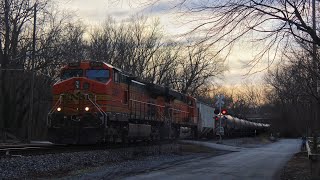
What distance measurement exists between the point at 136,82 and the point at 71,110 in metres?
5.46

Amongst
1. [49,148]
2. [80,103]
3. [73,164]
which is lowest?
[73,164]

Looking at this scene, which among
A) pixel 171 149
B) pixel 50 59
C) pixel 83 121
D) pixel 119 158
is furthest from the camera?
pixel 50 59

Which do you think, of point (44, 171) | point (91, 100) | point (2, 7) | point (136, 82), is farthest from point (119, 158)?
point (2, 7)

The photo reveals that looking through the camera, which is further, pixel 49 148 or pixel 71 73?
pixel 71 73

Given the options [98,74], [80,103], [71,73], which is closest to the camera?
[80,103]

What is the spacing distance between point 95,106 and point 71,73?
2565mm

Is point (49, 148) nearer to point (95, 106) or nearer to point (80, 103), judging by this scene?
point (80, 103)

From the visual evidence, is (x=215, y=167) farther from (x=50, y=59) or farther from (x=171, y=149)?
(x=50, y=59)

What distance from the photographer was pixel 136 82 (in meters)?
25.7

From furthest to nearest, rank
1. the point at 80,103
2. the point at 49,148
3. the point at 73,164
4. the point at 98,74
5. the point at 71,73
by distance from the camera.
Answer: the point at 71,73 → the point at 98,74 → the point at 80,103 → the point at 49,148 → the point at 73,164

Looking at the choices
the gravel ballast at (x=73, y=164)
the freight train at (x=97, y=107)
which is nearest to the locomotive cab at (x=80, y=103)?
the freight train at (x=97, y=107)

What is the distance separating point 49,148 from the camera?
20.1m

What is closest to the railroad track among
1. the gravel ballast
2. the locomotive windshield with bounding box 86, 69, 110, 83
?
the gravel ballast

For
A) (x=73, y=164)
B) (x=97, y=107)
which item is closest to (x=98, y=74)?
(x=97, y=107)
